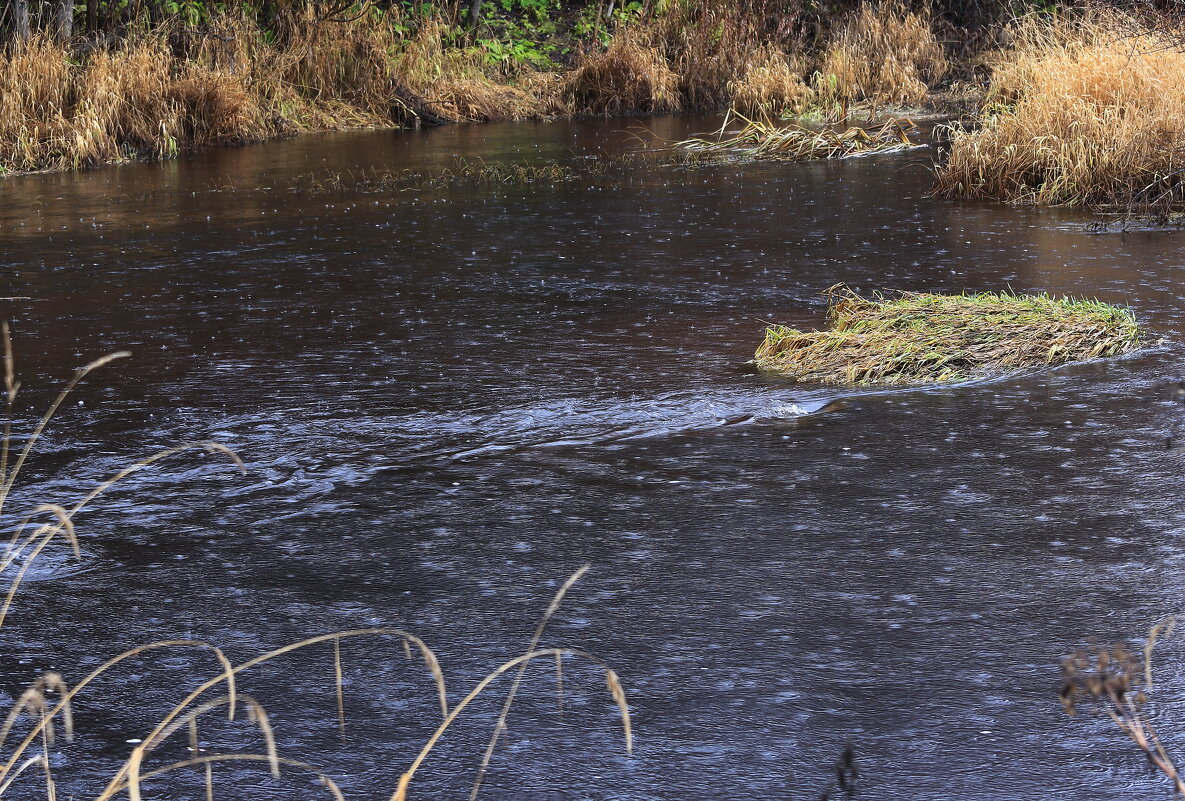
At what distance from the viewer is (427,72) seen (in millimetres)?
21797

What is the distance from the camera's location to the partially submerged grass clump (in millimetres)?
15391

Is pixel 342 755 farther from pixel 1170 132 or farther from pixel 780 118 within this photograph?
pixel 780 118

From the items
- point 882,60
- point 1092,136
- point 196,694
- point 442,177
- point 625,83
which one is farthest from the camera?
point 625,83

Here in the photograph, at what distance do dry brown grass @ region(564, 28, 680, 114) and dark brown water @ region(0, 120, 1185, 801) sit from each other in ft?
40.0

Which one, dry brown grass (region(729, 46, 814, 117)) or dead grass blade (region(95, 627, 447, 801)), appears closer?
dead grass blade (region(95, 627, 447, 801))

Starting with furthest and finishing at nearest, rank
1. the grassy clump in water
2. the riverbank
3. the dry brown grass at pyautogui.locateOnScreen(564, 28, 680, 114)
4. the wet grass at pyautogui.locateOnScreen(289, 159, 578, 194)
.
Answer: the dry brown grass at pyautogui.locateOnScreen(564, 28, 680, 114), the riverbank, the wet grass at pyautogui.locateOnScreen(289, 159, 578, 194), the grassy clump in water

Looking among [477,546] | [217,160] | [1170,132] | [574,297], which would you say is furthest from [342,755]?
[217,160]

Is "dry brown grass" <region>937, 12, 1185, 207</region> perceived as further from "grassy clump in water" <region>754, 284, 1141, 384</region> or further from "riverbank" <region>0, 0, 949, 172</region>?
"riverbank" <region>0, 0, 949, 172</region>

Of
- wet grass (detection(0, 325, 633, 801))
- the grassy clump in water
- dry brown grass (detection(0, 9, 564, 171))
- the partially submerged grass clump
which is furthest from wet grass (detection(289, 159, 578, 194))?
Answer: wet grass (detection(0, 325, 633, 801))

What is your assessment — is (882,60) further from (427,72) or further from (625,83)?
(427,72)

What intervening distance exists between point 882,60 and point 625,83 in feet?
12.7

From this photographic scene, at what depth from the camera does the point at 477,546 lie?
15.3 feet

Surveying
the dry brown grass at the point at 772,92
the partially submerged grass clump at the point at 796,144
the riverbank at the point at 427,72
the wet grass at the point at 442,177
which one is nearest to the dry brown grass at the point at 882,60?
the riverbank at the point at 427,72

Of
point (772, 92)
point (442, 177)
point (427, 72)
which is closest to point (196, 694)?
point (442, 177)
